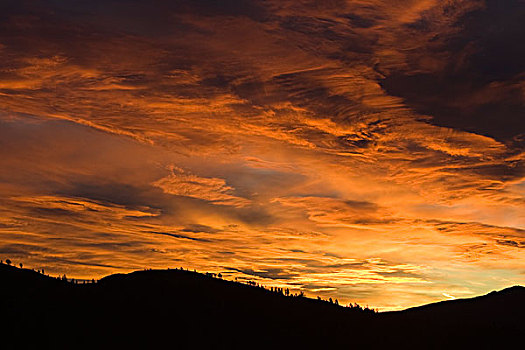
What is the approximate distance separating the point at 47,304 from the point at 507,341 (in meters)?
19.4

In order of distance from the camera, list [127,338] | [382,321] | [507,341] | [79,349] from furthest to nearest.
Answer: [382,321], [507,341], [127,338], [79,349]

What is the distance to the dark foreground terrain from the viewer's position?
1909cm

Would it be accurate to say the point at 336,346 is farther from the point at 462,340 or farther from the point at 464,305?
the point at 464,305

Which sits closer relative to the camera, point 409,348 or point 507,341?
point 409,348

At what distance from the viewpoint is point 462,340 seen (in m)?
23.1

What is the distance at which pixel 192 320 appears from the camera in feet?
69.2

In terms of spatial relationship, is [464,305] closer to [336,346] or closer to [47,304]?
[336,346]

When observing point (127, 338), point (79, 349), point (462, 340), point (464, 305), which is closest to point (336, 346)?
point (462, 340)

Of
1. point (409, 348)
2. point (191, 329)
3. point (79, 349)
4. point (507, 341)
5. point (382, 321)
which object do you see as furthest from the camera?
point (382, 321)

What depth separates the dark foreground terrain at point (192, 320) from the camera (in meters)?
19.1

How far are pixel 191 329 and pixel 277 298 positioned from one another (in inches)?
267

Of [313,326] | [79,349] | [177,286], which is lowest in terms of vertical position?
[79,349]

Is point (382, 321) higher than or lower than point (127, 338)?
higher

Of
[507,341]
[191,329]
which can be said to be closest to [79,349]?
[191,329]
